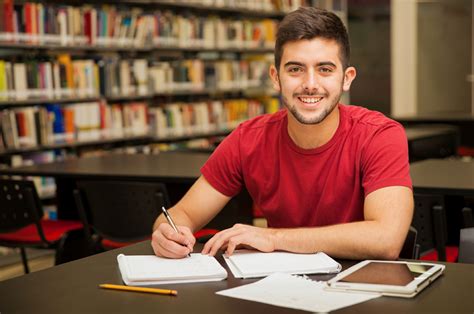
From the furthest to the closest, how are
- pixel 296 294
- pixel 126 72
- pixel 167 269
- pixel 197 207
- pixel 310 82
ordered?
pixel 126 72
pixel 197 207
pixel 310 82
pixel 167 269
pixel 296 294

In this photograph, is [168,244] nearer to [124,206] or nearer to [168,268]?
[168,268]

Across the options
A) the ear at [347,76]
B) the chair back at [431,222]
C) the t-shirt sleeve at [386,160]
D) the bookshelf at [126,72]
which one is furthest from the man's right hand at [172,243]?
the bookshelf at [126,72]

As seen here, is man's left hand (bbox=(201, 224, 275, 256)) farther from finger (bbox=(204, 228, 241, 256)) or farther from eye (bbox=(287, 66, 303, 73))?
eye (bbox=(287, 66, 303, 73))

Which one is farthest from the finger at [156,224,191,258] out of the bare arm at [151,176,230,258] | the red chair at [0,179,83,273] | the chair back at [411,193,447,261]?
the red chair at [0,179,83,273]

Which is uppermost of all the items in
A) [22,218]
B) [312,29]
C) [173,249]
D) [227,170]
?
[312,29]

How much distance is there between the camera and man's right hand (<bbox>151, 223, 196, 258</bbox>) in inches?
75.7

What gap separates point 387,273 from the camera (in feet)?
5.57

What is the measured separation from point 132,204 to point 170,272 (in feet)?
6.04

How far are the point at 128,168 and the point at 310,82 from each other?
2081mm

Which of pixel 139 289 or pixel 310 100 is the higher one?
pixel 310 100

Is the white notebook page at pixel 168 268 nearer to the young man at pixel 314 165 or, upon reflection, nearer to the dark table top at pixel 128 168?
the young man at pixel 314 165

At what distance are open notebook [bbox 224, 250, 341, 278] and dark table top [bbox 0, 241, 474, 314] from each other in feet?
0.10

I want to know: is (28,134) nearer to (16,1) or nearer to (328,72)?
(16,1)

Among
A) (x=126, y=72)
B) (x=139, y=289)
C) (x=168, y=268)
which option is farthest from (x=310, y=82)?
(x=126, y=72)
